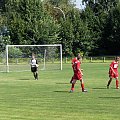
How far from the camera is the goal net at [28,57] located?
49.9 m

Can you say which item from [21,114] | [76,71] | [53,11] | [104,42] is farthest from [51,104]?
[53,11]

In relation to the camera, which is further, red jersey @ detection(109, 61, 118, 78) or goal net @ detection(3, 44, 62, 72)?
goal net @ detection(3, 44, 62, 72)

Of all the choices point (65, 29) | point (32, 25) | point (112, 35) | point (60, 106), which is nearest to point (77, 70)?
point (60, 106)

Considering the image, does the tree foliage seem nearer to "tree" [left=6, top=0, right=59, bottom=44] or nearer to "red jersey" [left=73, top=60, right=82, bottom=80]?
"tree" [left=6, top=0, right=59, bottom=44]

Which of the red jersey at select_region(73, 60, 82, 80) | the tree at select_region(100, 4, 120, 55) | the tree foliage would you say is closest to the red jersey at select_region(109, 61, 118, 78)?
the red jersey at select_region(73, 60, 82, 80)

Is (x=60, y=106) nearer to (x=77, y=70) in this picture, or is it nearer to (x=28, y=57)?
(x=77, y=70)

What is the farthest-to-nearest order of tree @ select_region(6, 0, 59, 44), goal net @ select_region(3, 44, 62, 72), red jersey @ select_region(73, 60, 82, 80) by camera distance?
tree @ select_region(6, 0, 59, 44) < goal net @ select_region(3, 44, 62, 72) < red jersey @ select_region(73, 60, 82, 80)

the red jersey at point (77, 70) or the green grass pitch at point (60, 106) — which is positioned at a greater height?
the red jersey at point (77, 70)

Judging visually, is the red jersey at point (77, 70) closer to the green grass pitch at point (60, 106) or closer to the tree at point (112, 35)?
the green grass pitch at point (60, 106)

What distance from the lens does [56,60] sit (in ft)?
170

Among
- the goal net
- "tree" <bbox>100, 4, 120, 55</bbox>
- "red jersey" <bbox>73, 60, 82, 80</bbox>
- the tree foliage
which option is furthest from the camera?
"tree" <bbox>100, 4, 120, 55</bbox>

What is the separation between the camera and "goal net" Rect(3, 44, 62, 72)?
49906 mm

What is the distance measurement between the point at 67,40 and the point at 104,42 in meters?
8.61

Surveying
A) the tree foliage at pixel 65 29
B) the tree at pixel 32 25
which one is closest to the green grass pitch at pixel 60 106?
the tree foliage at pixel 65 29
